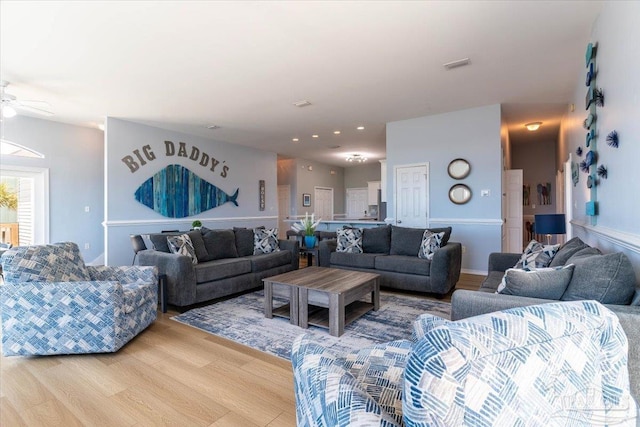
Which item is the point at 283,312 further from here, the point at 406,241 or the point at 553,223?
the point at 553,223

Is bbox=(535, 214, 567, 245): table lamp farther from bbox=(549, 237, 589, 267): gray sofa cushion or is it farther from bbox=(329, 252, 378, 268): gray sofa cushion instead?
bbox=(329, 252, 378, 268): gray sofa cushion

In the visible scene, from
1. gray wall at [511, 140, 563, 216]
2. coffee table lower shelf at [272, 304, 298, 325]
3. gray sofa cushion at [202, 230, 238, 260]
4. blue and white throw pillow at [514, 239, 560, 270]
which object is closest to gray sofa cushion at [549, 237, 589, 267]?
blue and white throw pillow at [514, 239, 560, 270]

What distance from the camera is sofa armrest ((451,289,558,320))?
5.43 feet

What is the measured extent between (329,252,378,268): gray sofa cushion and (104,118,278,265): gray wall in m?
3.69

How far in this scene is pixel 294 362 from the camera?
43.2 inches

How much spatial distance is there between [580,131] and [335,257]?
3.48 meters

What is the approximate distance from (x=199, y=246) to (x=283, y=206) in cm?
608

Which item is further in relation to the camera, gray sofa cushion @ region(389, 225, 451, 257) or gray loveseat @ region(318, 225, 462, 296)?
gray sofa cushion @ region(389, 225, 451, 257)

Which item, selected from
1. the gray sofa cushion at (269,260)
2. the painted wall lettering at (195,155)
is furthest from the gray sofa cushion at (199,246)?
the painted wall lettering at (195,155)

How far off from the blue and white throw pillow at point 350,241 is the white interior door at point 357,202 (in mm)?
6584

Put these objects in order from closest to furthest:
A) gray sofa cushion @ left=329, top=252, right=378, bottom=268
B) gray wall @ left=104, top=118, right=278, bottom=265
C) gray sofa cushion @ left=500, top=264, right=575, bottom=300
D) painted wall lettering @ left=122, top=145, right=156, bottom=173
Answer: gray sofa cushion @ left=500, top=264, right=575, bottom=300 → gray sofa cushion @ left=329, top=252, right=378, bottom=268 → gray wall @ left=104, top=118, right=278, bottom=265 → painted wall lettering @ left=122, top=145, right=156, bottom=173

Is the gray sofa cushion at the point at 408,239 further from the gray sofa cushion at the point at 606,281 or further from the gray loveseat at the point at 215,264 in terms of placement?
the gray sofa cushion at the point at 606,281

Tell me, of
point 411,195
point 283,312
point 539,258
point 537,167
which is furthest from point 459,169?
point 537,167

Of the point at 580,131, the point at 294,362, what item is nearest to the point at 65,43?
the point at 294,362
